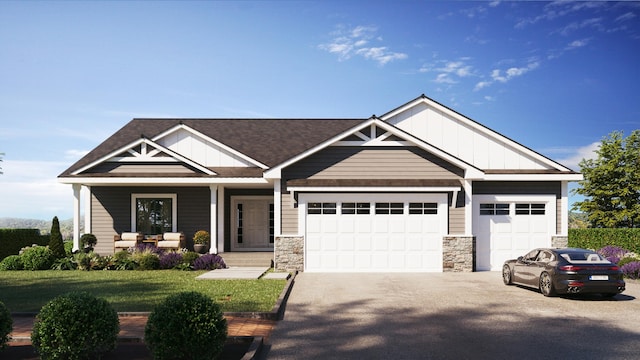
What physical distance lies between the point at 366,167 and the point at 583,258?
7.68 m

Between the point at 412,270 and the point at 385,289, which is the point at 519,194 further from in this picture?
the point at 385,289

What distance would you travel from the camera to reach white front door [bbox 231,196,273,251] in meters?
22.8

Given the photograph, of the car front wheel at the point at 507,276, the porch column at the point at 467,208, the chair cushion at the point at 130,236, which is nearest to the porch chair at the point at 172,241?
the chair cushion at the point at 130,236

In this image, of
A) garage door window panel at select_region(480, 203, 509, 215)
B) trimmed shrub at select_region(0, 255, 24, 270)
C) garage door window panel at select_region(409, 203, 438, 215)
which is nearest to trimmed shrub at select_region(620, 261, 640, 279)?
garage door window panel at select_region(480, 203, 509, 215)

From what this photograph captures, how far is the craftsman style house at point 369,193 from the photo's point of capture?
57.2ft

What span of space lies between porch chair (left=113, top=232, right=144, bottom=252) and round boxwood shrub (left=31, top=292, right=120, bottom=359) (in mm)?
13890

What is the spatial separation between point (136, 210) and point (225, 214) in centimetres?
378

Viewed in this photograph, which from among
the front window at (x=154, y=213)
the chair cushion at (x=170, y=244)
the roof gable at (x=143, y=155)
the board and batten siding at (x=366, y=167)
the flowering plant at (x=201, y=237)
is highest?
the roof gable at (x=143, y=155)

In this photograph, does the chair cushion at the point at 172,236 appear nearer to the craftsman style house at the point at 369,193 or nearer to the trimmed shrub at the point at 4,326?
the craftsman style house at the point at 369,193

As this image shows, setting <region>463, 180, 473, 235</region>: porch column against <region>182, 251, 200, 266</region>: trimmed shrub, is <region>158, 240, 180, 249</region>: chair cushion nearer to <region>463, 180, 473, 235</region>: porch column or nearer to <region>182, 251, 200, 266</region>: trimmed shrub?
<region>182, 251, 200, 266</region>: trimmed shrub

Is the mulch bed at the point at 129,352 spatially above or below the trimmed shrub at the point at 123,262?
above

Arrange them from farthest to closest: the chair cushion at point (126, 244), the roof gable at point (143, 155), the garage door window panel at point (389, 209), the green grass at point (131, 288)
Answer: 1. the chair cushion at point (126, 244)
2. the roof gable at point (143, 155)
3. the garage door window panel at point (389, 209)
4. the green grass at point (131, 288)

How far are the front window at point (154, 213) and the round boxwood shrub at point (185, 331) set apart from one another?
1495 cm

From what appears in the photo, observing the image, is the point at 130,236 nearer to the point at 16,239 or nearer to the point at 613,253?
the point at 16,239
